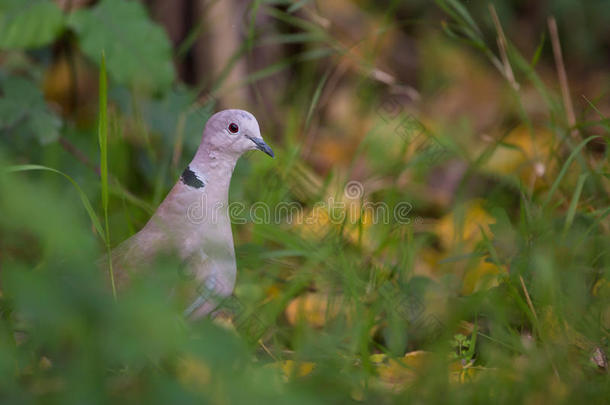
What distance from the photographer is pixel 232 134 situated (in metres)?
1.59

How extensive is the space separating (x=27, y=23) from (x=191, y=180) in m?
1.15

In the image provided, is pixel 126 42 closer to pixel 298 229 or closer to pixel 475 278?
pixel 298 229

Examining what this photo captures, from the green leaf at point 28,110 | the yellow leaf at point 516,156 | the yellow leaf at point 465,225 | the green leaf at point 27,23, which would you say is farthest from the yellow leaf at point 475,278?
the green leaf at point 27,23

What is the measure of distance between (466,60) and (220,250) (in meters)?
3.49

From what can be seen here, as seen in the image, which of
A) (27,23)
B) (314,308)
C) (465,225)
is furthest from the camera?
(465,225)

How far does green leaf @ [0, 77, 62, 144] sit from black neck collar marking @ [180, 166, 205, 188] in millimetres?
901

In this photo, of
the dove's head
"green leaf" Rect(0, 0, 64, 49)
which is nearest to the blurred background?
"green leaf" Rect(0, 0, 64, 49)

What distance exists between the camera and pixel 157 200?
7.71 ft

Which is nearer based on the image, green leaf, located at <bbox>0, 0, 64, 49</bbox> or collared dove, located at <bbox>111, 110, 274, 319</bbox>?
collared dove, located at <bbox>111, 110, 274, 319</bbox>

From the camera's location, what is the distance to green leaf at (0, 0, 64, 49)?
2.35m

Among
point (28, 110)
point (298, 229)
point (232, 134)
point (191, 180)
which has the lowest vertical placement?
point (298, 229)

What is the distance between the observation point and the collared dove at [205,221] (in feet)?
5.25

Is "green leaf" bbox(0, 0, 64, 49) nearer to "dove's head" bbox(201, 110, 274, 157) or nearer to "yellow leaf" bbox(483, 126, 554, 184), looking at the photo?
"dove's head" bbox(201, 110, 274, 157)

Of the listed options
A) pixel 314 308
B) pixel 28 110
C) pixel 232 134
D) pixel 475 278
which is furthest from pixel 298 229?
pixel 28 110
